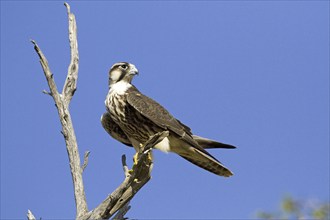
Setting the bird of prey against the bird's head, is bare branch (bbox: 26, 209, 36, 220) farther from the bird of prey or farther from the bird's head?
the bird's head

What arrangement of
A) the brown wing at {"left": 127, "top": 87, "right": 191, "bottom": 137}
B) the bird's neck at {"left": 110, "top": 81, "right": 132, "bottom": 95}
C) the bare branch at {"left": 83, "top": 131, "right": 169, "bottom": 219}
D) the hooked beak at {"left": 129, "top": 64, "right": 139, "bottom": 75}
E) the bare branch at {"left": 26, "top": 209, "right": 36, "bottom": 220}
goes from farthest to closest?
1. the hooked beak at {"left": 129, "top": 64, "right": 139, "bottom": 75}
2. the bird's neck at {"left": 110, "top": 81, "right": 132, "bottom": 95}
3. the brown wing at {"left": 127, "top": 87, "right": 191, "bottom": 137}
4. the bare branch at {"left": 26, "top": 209, "right": 36, "bottom": 220}
5. the bare branch at {"left": 83, "top": 131, "right": 169, "bottom": 219}

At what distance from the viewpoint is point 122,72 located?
6121 millimetres

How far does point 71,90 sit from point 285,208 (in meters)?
2.10

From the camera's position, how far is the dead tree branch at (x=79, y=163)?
4547mm

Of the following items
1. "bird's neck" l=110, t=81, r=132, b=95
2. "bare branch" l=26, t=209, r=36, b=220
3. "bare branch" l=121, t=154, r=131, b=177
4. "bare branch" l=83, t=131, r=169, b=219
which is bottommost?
"bare branch" l=26, t=209, r=36, b=220

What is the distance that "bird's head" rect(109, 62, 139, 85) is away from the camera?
610 centimetres

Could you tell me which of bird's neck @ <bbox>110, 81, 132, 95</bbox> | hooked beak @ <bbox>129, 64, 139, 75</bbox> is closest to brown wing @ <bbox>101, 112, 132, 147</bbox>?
bird's neck @ <bbox>110, 81, 132, 95</bbox>

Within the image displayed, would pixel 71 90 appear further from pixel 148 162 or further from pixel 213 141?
pixel 213 141

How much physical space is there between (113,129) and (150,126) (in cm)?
53

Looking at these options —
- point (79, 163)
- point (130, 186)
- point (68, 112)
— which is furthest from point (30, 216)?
point (68, 112)

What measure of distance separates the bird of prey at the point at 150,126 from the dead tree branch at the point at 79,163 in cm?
53

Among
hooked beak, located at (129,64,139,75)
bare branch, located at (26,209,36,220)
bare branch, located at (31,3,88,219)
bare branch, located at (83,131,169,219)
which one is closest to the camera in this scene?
bare branch, located at (83,131,169,219)

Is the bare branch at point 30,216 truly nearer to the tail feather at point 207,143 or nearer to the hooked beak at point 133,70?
the tail feather at point 207,143

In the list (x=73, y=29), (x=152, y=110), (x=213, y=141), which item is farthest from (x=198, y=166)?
(x=73, y=29)
